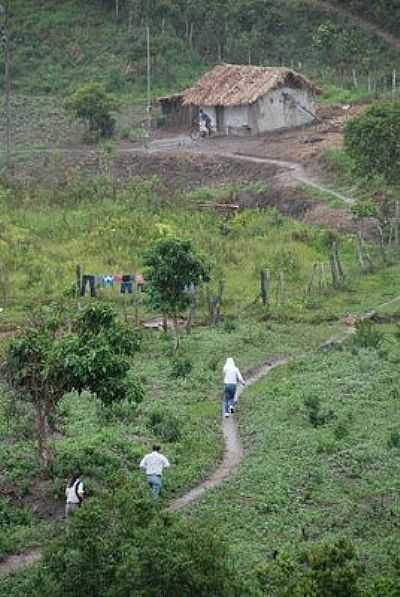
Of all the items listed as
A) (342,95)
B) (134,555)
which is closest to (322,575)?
(134,555)

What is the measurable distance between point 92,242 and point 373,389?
16.2 meters

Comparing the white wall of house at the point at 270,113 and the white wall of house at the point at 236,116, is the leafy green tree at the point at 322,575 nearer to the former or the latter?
the white wall of house at the point at 270,113

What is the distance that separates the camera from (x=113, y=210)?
4297cm

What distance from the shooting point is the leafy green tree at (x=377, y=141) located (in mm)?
39281

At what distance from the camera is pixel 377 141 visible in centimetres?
3972

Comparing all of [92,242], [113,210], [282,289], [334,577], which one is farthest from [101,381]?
[113,210]

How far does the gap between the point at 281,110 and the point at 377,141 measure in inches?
688

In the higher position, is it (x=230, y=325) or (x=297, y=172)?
(x=297, y=172)

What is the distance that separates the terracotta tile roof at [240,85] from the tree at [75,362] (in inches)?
1456

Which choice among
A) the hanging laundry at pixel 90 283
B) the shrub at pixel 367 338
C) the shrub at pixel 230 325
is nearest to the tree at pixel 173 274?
→ the shrub at pixel 230 325

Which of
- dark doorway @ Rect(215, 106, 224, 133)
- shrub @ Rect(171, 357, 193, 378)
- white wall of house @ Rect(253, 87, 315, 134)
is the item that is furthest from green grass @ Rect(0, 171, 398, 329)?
dark doorway @ Rect(215, 106, 224, 133)

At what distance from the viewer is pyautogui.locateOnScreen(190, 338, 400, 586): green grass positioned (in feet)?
56.0

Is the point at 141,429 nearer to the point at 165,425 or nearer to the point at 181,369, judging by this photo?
the point at 165,425

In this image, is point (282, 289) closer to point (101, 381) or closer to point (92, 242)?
point (92, 242)
